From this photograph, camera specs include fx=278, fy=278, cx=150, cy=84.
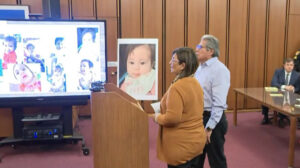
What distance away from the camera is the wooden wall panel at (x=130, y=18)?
5.14 m

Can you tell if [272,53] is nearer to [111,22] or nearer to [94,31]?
[111,22]

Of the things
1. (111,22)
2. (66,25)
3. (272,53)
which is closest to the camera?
(66,25)

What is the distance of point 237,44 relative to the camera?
222 inches

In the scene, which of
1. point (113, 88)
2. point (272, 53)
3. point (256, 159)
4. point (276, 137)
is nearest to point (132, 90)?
point (113, 88)

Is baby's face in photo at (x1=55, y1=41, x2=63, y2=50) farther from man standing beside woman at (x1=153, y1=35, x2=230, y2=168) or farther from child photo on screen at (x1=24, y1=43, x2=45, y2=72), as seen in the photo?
man standing beside woman at (x1=153, y1=35, x2=230, y2=168)

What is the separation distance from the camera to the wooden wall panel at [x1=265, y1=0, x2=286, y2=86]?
5703 millimetres

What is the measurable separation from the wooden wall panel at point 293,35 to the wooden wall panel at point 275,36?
0.15 m

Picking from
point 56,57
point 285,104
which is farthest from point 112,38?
point 285,104

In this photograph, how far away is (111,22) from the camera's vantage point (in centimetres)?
513

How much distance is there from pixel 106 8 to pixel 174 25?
131 cm

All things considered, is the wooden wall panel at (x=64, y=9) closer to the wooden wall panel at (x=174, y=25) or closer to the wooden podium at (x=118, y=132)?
the wooden wall panel at (x=174, y=25)

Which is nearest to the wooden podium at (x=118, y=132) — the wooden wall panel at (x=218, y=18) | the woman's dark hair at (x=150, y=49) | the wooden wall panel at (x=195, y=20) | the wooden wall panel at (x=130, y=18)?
the woman's dark hair at (x=150, y=49)

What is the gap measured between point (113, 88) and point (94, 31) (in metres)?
1.26

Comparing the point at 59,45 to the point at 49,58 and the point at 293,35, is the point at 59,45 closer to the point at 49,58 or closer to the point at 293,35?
the point at 49,58
